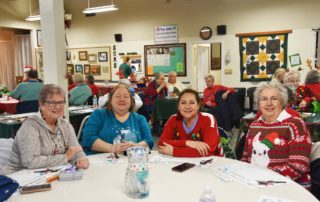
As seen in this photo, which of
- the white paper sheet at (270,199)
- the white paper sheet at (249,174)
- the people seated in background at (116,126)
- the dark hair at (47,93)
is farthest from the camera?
the people seated in background at (116,126)

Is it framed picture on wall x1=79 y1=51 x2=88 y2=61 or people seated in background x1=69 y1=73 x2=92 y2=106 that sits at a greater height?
framed picture on wall x1=79 y1=51 x2=88 y2=61

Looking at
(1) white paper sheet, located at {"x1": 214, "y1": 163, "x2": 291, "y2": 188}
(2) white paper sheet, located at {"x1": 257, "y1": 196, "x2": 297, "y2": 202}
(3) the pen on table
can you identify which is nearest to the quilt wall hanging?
(1) white paper sheet, located at {"x1": 214, "y1": 163, "x2": 291, "y2": 188}

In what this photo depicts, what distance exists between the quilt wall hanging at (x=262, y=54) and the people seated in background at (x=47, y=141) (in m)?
6.60

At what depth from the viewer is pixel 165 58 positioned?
30.4 ft

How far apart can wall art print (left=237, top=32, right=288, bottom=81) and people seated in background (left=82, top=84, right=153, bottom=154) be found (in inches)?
237

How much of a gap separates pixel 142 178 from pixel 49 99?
993 mm

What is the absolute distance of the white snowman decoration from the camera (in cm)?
205

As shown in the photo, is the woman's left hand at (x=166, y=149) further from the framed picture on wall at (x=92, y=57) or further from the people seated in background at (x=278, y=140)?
the framed picture on wall at (x=92, y=57)

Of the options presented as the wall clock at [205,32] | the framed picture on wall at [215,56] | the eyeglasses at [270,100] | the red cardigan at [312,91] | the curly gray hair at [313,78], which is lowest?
the red cardigan at [312,91]

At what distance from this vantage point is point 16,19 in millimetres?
9922

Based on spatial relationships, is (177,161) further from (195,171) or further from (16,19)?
(16,19)

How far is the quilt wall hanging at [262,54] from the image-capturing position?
7.77 metres

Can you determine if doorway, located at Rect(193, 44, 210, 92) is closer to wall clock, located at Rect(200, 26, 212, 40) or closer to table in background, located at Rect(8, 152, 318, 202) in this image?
wall clock, located at Rect(200, 26, 212, 40)

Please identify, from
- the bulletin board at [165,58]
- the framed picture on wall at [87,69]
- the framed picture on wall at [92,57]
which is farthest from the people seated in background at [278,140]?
the framed picture on wall at [87,69]
